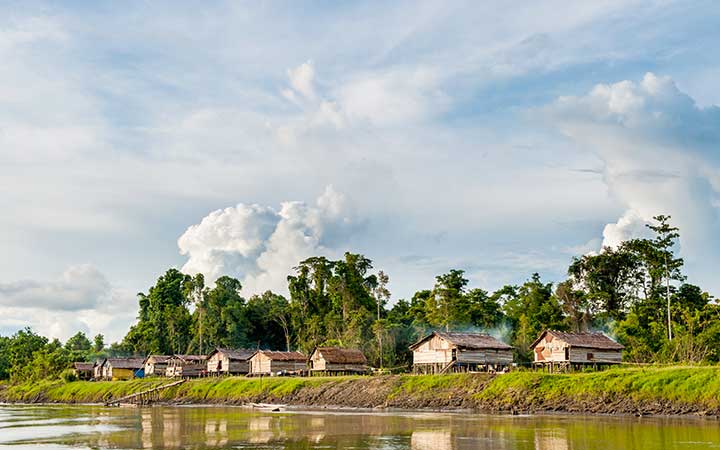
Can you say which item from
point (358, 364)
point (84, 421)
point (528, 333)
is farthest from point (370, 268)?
point (84, 421)

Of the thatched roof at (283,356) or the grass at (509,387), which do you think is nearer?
the grass at (509,387)

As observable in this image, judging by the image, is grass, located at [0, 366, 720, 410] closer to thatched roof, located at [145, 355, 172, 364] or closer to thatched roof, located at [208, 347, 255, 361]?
thatched roof, located at [208, 347, 255, 361]

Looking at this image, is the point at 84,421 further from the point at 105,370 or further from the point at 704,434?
the point at 105,370

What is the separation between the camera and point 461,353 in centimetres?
6969

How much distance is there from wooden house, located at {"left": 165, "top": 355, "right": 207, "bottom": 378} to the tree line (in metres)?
9.80

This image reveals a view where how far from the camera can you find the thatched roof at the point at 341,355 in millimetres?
83188

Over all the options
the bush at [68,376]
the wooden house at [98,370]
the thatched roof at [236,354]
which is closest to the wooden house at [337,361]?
the thatched roof at [236,354]

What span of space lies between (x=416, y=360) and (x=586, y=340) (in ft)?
54.8

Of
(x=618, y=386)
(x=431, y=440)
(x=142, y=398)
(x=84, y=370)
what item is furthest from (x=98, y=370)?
(x=431, y=440)

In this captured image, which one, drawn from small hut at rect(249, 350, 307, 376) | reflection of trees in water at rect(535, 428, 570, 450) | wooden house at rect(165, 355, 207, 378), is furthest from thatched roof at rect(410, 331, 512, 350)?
wooden house at rect(165, 355, 207, 378)

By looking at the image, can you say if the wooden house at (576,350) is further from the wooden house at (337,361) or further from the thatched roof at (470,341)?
the wooden house at (337,361)

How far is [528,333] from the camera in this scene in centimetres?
8056

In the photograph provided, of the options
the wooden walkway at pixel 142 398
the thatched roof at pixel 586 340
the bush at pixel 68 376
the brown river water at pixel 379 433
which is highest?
the thatched roof at pixel 586 340

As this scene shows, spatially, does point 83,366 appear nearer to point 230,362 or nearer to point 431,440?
point 230,362
